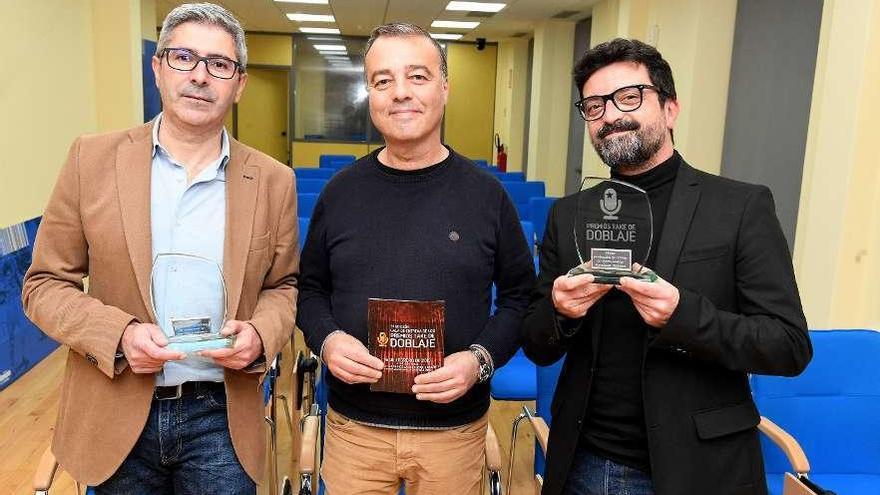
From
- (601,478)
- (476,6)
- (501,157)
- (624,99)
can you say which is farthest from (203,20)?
(501,157)

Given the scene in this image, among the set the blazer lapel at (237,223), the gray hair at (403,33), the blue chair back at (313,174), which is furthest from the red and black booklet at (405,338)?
the blue chair back at (313,174)

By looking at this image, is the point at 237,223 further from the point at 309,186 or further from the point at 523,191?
the point at 523,191

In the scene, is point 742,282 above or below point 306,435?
above

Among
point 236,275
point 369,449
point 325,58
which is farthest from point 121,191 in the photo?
point 325,58

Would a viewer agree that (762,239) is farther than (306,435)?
No

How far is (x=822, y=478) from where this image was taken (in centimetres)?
232

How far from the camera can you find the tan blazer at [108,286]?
148 cm

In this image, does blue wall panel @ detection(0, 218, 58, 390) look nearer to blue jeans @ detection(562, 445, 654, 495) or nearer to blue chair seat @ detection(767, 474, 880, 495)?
Result: blue jeans @ detection(562, 445, 654, 495)

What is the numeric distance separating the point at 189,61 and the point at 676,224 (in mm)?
1090

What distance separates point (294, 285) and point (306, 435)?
0.45 m

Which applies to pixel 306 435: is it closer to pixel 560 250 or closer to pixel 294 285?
pixel 294 285

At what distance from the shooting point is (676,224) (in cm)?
144

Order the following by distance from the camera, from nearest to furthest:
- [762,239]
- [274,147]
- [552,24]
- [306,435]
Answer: [762,239] → [306,435] → [552,24] → [274,147]

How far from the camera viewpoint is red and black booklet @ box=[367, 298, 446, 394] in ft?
5.01
